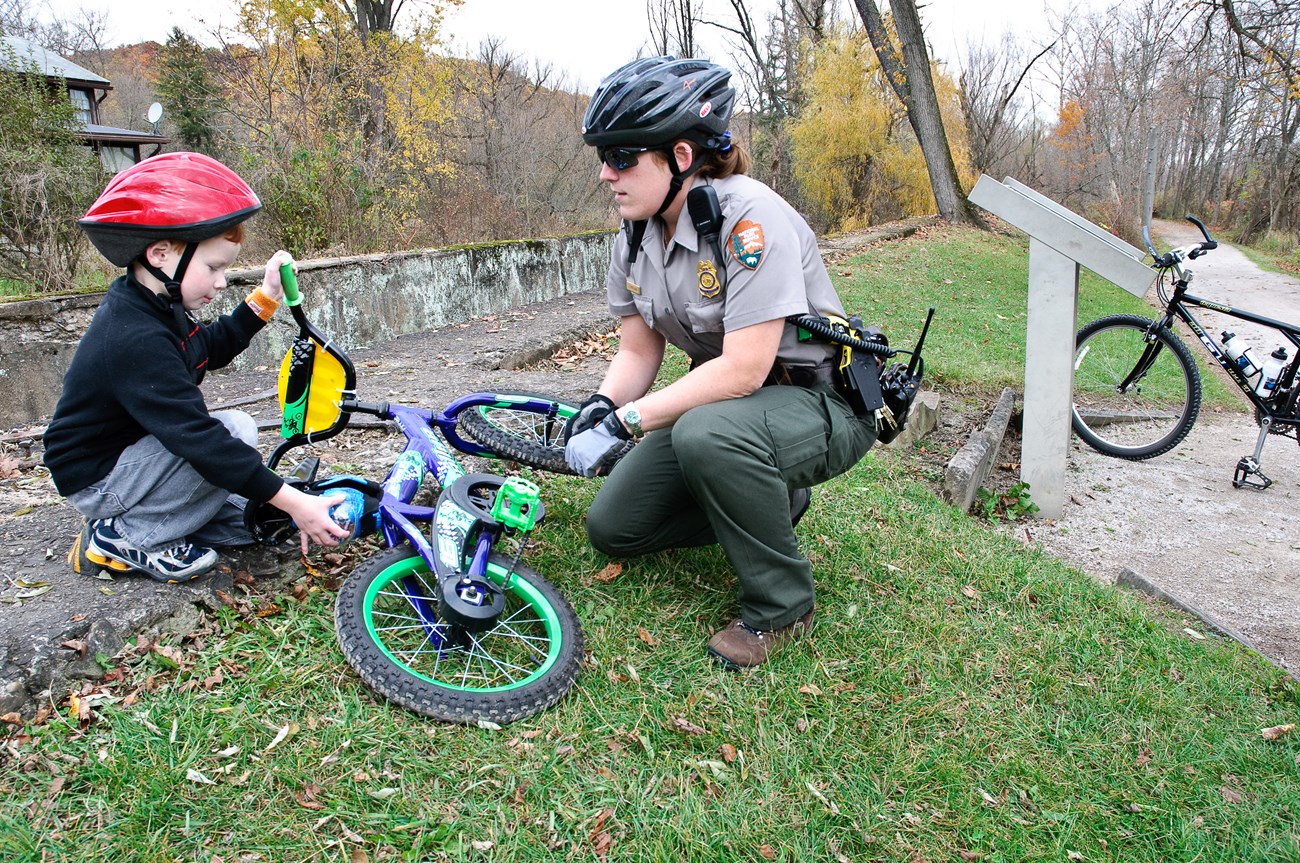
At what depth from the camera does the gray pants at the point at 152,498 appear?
240 centimetres

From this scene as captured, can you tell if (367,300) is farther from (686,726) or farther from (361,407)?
(686,726)

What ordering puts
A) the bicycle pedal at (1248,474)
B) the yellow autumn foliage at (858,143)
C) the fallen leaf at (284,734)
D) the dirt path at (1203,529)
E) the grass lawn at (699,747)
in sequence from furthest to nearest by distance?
the yellow autumn foliage at (858,143), the bicycle pedal at (1248,474), the dirt path at (1203,529), the fallen leaf at (284,734), the grass lawn at (699,747)

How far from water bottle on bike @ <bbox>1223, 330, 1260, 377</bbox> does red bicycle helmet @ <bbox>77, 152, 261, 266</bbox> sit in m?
6.56

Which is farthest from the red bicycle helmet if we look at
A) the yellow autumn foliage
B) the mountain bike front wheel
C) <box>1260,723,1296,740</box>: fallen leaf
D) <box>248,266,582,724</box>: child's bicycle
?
the yellow autumn foliage

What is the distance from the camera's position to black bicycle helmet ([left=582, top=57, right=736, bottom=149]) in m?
2.47

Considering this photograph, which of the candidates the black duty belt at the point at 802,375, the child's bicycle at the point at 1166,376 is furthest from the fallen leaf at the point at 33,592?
the child's bicycle at the point at 1166,376

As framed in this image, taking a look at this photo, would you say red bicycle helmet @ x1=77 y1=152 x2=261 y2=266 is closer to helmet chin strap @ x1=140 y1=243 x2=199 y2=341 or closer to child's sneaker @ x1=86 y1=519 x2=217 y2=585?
helmet chin strap @ x1=140 y1=243 x2=199 y2=341

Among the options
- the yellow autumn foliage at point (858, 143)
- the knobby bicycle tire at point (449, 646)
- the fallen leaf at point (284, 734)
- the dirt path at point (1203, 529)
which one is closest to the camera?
the fallen leaf at point (284, 734)

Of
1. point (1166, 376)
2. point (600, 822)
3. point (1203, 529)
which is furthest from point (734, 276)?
point (1166, 376)

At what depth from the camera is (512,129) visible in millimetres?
16859

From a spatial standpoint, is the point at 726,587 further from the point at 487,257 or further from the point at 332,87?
the point at 332,87

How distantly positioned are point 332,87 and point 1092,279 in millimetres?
13895

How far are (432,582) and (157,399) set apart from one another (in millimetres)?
973

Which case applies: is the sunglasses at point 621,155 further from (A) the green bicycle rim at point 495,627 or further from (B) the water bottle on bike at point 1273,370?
(B) the water bottle on bike at point 1273,370
